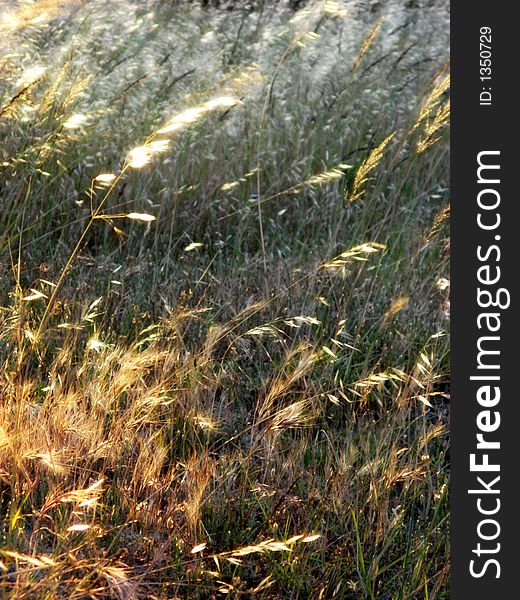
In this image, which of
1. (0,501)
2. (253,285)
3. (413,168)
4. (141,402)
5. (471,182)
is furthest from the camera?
(413,168)

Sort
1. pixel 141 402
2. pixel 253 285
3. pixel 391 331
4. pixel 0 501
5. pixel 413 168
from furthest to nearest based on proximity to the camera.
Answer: pixel 413 168, pixel 253 285, pixel 391 331, pixel 141 402, pixel 0 501

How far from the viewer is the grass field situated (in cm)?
178

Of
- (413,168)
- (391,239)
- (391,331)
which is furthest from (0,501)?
(413,168)

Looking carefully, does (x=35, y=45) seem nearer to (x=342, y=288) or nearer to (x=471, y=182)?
(x=342, y=288)

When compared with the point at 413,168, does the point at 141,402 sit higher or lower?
lower

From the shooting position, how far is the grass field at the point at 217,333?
70.1 inches

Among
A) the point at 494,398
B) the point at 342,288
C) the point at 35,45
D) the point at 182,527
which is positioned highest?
the point at 35,45

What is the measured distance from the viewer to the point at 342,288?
279 centimetres

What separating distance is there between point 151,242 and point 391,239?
3.14 ft

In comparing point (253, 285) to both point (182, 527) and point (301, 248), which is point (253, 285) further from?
point (182, 527)

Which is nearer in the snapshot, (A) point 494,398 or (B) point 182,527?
(B) point 182,527

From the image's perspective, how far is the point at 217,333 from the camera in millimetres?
2230

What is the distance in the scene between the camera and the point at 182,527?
1762 mm

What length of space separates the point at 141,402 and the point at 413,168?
228 centimetres
